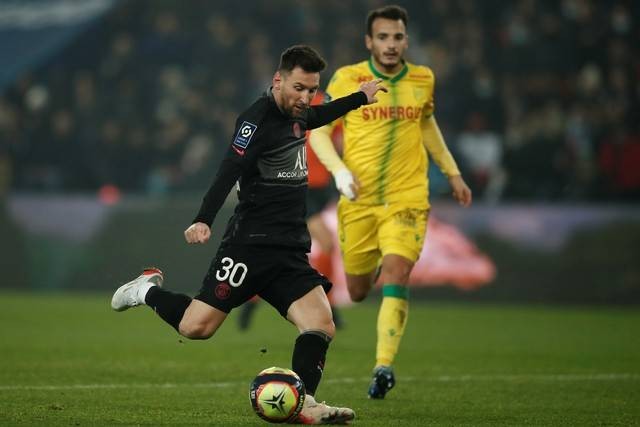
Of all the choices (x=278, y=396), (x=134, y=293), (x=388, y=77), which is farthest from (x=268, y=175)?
(x=388, y=77)

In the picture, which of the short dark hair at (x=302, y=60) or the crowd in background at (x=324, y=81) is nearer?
the short dark hair at (x=302, y=60)

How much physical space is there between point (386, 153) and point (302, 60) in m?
2.34

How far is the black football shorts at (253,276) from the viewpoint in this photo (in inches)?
260

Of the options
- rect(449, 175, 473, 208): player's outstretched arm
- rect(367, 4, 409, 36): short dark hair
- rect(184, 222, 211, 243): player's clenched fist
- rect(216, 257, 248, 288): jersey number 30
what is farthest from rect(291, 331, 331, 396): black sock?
rect(367, 4, 409, 36): short dark hair

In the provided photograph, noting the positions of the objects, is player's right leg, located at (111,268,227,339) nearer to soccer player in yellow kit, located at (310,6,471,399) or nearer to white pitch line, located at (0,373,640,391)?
white pitch line, located at (0,373,640,391)

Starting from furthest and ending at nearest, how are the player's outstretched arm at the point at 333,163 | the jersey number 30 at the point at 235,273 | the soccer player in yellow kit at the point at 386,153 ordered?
1. the soccer player in yellow kit at the point at 386,153
2. the player's outstretched arm at the point at 333,163
3. the jersey number 30 at the point at 235,273

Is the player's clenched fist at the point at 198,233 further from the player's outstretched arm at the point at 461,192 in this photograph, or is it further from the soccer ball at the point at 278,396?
the player's outstretched arm at the point at 461,192

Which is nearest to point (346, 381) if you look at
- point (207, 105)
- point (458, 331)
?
point (458, 331)

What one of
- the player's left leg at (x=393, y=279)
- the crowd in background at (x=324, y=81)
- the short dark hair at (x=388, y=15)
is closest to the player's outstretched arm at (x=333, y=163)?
the player's left leg at (x=393, y=279)

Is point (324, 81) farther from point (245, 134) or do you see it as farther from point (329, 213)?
point (245, 134)

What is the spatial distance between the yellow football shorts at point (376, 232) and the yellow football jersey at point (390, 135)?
0.28 feet

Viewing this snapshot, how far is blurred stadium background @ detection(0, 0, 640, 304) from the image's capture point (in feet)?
53.6

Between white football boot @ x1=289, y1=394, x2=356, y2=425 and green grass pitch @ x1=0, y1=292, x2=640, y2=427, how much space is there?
0.71 ft

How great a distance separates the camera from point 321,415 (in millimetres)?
6316
